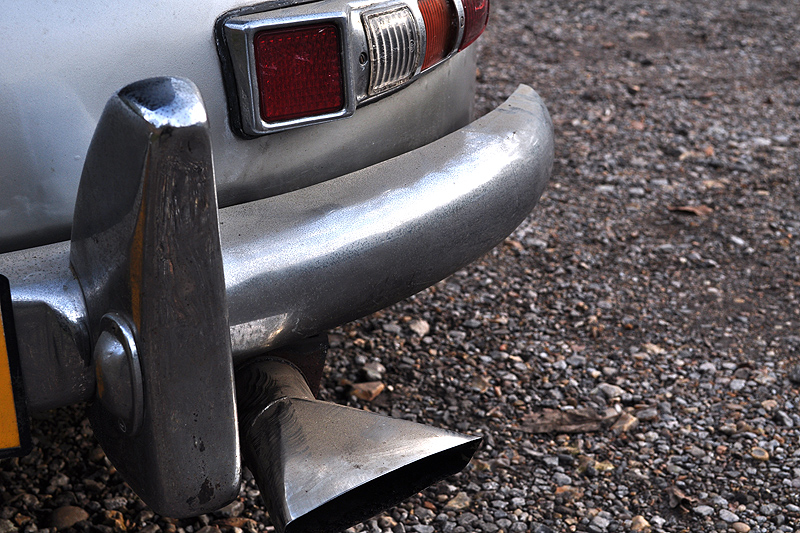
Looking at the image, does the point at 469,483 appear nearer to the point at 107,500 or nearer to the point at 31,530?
the point at 107,500

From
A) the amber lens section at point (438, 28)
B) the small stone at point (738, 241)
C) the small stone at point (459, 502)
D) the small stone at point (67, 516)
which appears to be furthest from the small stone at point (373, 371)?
the small stone at point (738, 241)

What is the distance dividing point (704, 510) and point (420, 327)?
3.19 ft

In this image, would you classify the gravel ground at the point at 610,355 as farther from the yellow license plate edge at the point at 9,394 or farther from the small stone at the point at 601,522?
the yellow license plate edge at the point at 9,394

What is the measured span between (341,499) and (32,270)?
594 millimetres

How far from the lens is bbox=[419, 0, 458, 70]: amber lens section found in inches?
59.8

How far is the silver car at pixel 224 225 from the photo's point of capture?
1.06 m

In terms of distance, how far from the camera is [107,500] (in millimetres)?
1768

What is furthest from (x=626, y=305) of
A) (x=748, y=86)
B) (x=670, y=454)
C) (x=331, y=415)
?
(x=748, y=86)

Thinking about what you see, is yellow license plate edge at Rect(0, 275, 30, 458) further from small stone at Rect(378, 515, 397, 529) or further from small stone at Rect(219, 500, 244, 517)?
small stone at Rect(378, 515, 397, 529)

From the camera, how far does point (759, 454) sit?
78.5 inches

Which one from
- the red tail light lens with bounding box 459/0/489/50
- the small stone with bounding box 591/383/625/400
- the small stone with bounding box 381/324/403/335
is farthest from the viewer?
the small stone with bounding box 381/324/403/335

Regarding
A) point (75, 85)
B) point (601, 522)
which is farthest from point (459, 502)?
point (75, 85)

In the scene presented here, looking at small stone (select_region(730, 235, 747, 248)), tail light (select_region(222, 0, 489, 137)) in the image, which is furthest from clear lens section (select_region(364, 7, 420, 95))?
small stone (select_region(730, 235, 747, 248))

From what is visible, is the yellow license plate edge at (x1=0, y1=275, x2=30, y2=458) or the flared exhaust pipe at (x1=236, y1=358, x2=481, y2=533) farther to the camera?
the flared exhaust pipe at (x1=236, y1=358, x2=481, y2=533)
